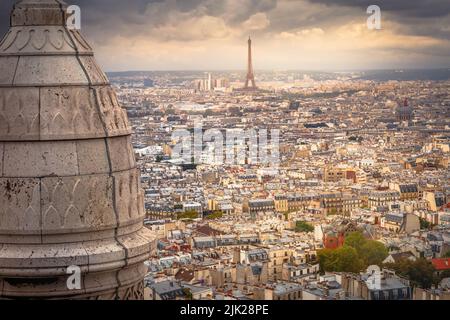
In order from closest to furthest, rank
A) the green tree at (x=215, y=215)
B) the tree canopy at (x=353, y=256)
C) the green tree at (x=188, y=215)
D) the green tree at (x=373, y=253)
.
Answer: the tree canopy at (x=353, y=256)
the green tree at (x=373, y=253)
the green tree at (x=188, y=215)
the green tree at (x=215, y=215)

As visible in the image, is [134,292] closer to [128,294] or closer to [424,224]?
[128,294]

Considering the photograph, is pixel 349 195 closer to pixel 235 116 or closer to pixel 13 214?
pixel 235 116

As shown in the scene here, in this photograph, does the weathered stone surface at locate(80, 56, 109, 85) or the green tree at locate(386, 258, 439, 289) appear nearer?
the weathered stone surface at locate(80, 56, 109, 85)

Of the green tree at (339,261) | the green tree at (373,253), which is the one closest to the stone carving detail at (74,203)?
the green tree at (339,261)

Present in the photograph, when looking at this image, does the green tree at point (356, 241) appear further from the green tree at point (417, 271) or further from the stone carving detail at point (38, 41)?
the stone carving detail at point (38, 41)

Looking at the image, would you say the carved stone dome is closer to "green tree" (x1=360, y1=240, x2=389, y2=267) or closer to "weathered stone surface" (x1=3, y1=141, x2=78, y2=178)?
"weathered stone surface" (x1=3, y1=141, x2=78, y2=178)

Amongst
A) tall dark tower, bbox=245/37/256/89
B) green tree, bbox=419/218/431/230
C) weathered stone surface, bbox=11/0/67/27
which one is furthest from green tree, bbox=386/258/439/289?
tall dark tower, bbox=245/37/256/89
